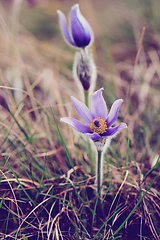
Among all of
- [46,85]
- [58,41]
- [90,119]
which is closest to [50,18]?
[58,41]

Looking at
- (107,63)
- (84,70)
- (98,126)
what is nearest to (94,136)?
(98,126)

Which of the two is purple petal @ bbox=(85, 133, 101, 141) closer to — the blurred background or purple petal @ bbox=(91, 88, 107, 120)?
purple petal @ bbox=(91, 88, 107, 120)

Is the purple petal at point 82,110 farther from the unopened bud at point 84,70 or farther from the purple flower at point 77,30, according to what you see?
the purple flower at point 77,30

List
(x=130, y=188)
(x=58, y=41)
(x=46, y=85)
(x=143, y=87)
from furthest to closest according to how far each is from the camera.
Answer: (x=58, y=41) → (x=46, y=85) → (x=143, y=87) → (x=130, y=188)

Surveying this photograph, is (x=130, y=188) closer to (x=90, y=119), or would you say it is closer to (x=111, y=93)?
(x=90, y=119)

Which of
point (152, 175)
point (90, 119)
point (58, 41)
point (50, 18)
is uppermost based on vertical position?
point (50, 18)

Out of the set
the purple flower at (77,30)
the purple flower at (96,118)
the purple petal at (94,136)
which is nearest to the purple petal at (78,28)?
the purple flower at (77,30)

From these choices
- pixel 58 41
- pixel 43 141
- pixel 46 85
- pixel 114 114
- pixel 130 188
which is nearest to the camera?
pixel 114 114
